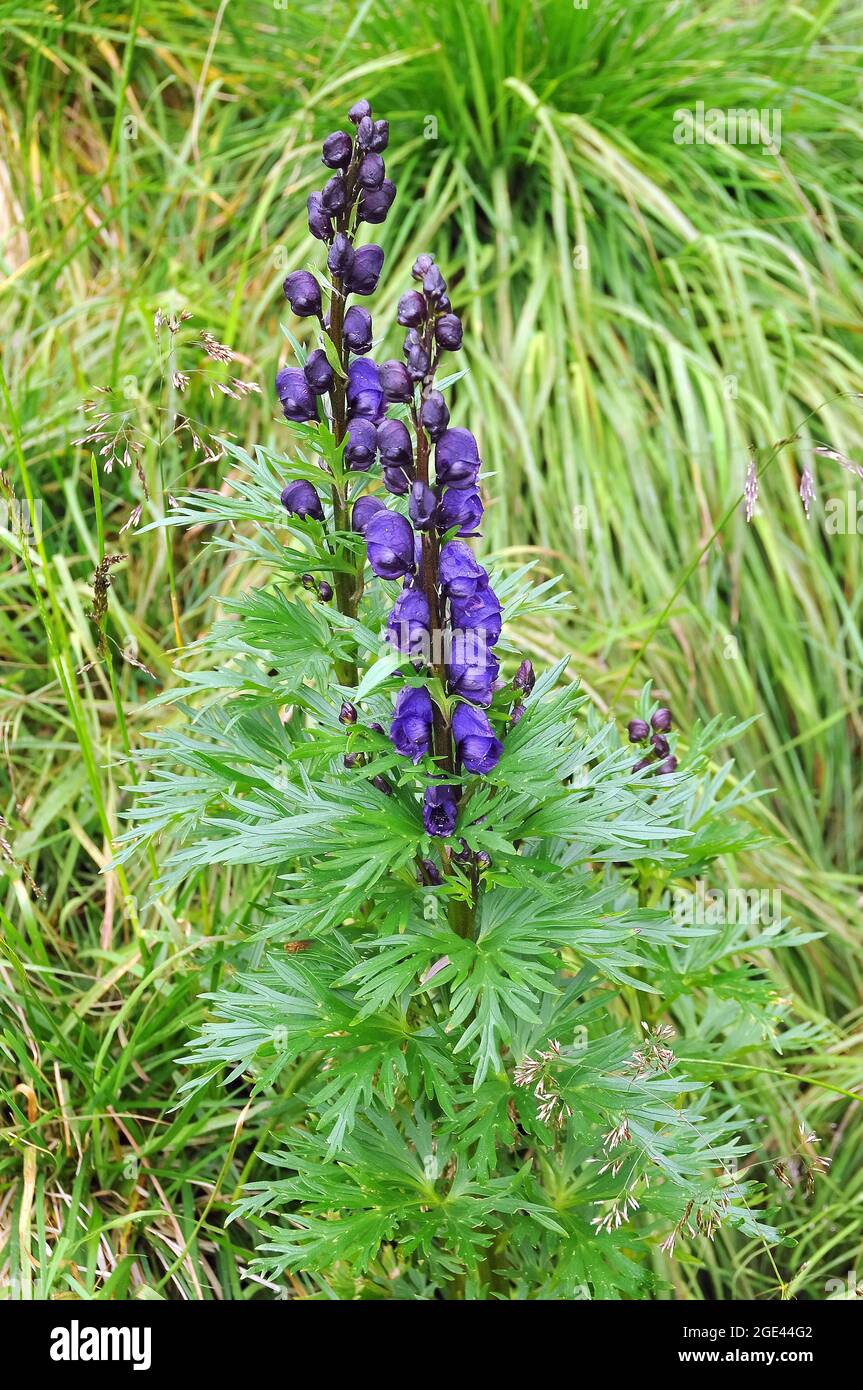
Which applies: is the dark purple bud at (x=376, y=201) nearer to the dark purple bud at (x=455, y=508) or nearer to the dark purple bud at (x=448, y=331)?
the dark purple bud at (x=448, y=331)

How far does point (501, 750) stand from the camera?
1.51 metres

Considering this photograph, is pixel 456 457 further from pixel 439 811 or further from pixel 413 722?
pixel 439 811

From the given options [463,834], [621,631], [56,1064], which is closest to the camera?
[463,834]

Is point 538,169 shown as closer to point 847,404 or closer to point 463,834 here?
point 847,404

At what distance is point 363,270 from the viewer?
1602mm

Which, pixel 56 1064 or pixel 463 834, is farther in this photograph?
pixel 56 1064

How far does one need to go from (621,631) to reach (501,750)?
1.53 metres

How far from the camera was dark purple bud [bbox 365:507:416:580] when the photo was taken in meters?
1.42

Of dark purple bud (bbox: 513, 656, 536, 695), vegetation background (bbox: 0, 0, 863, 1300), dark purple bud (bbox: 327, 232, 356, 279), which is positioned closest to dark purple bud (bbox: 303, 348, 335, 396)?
dark purple bud (bbox: 327, 232, 356, 279)

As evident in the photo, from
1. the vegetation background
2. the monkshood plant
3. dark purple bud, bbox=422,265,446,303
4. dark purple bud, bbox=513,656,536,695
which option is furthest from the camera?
the vegetation background

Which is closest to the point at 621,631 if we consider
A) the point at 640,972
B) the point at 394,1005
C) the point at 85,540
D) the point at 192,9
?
the point at 640,972

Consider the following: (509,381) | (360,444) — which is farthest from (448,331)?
(509,381)

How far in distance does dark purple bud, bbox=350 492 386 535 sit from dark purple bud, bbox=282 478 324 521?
61 millimetres

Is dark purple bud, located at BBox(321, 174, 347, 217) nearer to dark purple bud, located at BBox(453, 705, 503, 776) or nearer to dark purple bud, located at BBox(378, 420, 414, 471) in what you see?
dark purple bud, located at BBox(378, 420, 414, 471)
